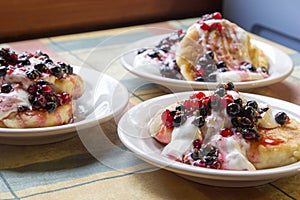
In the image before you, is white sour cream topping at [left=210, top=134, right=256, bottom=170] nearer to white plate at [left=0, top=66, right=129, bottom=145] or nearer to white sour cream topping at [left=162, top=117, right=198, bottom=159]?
white sour cream topping at [left=162, top=117, right=198, bottom=159]

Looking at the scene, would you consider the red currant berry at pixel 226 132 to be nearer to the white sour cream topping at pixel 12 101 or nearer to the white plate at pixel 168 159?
the white plate at pixel 168 159

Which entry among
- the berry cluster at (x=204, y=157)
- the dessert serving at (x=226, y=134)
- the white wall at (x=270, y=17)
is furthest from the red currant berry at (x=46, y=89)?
the white wall at (x=270, y=17)

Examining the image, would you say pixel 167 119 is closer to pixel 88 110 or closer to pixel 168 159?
pixel 168 159

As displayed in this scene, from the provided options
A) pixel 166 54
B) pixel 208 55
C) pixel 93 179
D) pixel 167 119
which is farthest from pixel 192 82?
pixel 93 179

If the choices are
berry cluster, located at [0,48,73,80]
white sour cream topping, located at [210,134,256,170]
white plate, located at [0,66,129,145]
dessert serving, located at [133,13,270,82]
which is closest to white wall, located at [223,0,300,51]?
dessert serving, located at [133,13,270,82]

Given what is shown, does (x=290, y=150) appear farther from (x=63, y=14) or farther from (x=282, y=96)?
(x=63, y=14)

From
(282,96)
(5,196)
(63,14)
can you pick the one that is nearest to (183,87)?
(282,96)

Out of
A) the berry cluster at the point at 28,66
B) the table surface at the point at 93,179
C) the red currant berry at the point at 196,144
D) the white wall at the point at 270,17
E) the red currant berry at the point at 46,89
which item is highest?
the berry cluster at the point at 28,66
